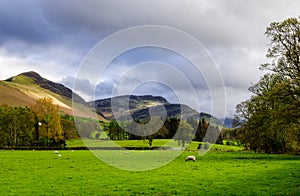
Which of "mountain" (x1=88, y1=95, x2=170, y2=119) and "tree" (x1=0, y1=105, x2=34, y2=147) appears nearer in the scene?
"mountain" (x1=88, y1=95, x2=170, y2=119)

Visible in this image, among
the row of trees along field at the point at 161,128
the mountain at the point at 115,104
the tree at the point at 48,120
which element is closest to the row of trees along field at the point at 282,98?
the row of trees along field at the point at 161,128

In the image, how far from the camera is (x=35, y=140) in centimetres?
8669

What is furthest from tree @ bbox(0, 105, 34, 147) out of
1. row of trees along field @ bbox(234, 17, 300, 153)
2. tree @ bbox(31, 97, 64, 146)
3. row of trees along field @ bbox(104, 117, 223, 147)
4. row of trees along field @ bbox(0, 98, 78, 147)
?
row of trees along field @ bbox(234, 17, 300, 153)

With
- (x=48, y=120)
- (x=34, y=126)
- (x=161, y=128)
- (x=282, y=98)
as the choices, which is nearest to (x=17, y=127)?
(x=34, y=126)

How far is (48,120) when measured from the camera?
84562mm

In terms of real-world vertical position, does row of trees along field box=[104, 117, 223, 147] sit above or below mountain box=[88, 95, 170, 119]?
below

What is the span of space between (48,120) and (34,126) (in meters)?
5.54

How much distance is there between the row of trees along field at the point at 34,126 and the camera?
84.2m

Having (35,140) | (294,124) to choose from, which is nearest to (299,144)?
(294,124)

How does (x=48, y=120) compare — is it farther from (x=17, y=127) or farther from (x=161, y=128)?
(x=161, y=128)

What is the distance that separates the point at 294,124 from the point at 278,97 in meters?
4.39

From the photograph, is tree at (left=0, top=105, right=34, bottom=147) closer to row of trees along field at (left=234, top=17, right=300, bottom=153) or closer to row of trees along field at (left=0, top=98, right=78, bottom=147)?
row of trees along field at (left=0, top=98, right=78, bottom=147)

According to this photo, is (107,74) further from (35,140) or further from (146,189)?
(35,140)

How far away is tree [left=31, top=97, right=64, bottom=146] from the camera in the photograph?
275 ft
